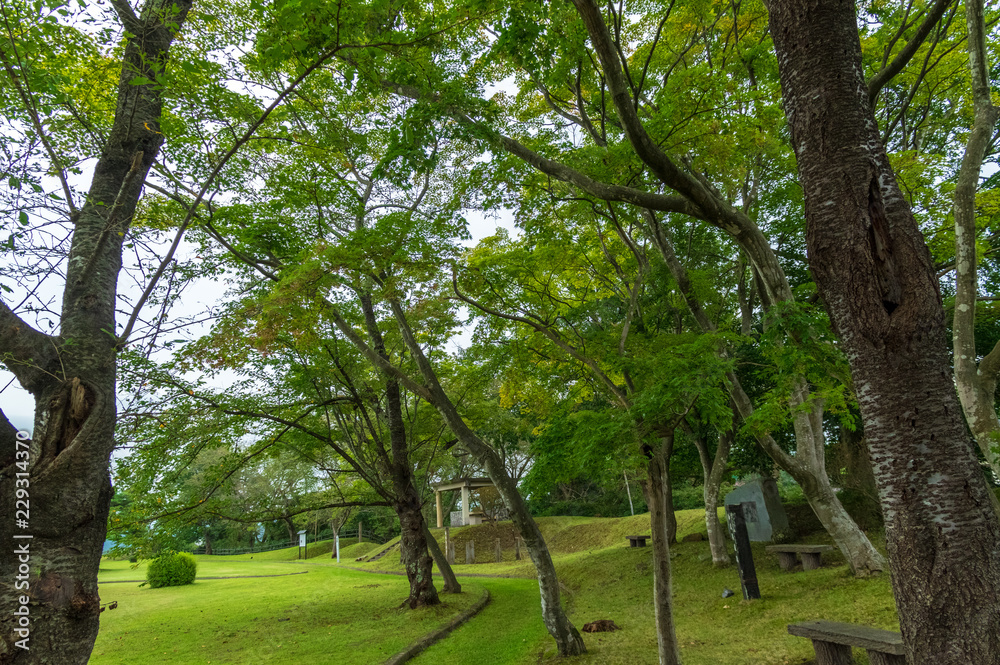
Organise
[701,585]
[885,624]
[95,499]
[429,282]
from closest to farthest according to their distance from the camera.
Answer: [95,499], [885,624], [429,282], [701,585]

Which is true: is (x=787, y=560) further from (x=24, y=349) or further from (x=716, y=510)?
(x=24, y=349)

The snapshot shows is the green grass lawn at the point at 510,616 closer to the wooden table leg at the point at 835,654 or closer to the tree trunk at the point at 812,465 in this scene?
the tree trunk at the point at 812,465

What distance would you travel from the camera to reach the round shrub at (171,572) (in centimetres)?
1681

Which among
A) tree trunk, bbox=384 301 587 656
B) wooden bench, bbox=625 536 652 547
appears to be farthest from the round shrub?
wooden bench, bbox=625 536 652 547

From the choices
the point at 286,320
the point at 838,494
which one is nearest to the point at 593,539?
the point at 838,494

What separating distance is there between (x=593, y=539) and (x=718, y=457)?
10722 mm

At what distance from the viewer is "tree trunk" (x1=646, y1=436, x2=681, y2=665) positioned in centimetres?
529

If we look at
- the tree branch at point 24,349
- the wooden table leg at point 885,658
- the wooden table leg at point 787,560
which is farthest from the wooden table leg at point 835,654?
the tree branch at point 24,349

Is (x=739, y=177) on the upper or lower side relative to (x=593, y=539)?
upper

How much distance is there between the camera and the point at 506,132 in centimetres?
792

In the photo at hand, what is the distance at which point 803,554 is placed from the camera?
9.63 meters

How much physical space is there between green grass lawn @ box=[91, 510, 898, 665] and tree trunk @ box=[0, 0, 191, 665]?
5729 mm

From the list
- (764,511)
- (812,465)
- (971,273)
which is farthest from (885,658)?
(764,511)

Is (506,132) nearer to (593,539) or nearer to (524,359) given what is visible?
(524,359)
